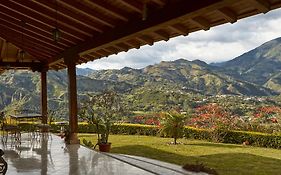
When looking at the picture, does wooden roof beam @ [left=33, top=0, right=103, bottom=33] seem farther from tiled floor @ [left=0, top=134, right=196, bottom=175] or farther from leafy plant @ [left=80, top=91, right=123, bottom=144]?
leafy plant @ [left=80, top=91, right=123, bottom=144]

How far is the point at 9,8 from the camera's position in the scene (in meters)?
7.54

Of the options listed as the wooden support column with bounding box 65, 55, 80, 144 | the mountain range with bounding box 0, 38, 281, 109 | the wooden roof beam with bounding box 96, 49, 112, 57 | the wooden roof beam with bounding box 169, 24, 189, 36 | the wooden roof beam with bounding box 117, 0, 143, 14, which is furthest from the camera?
the mountain range with bounding box 0, 38, 281, 109

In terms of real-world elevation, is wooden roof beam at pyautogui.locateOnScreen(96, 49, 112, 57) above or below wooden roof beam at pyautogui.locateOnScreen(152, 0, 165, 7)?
above

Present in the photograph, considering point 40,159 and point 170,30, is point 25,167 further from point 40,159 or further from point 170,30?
point 170,30

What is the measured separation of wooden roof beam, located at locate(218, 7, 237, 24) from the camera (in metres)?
4.51

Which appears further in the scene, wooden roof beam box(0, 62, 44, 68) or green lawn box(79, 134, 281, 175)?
wooden roof beam box(0, 62, 44, 68)

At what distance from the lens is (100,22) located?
6.84m

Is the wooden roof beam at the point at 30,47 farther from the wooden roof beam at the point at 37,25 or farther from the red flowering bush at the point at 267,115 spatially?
the red flowering bush at the point at 267,115

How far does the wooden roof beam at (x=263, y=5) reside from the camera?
13.1 feet

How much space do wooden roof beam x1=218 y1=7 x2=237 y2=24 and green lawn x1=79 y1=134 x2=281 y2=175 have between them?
569 cm

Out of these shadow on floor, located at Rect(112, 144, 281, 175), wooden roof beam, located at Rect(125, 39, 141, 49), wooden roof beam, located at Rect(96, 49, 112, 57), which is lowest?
shadow on floor, located at Rect(112, 144, 281, 175)

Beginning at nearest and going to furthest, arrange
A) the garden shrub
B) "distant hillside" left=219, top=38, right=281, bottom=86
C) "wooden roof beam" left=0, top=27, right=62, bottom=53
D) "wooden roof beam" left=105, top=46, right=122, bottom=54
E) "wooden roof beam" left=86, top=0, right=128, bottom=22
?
"wooden roof beam" left=86, top=0, right=128, bottom=22, "wooden roof beam" left=105, top=46, right=122, bottom=54, "wooden roof beam" left=0, top=27, right=62, bottom=53, the garden shrub, "distant hillside" left=219, top=38, right=281, bottom=86

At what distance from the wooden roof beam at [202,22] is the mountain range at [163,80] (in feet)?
62.5

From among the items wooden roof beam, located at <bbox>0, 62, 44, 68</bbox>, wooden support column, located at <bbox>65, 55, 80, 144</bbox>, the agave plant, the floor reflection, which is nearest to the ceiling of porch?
wooden support column, located at <bbox>65, 55, 80, 144</bbox>
